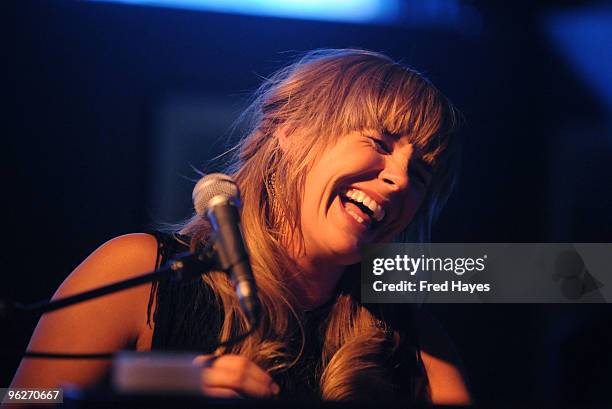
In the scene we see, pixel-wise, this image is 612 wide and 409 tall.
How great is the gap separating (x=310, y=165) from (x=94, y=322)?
704 mm

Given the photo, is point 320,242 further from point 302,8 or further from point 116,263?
point 302,8

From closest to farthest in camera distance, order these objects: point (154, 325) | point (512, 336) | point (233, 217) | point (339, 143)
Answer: point (233, 217)
point (154, 325)
point (339, 143)
point (512, 336)

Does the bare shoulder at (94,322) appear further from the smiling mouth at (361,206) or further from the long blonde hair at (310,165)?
the smiling mouth at (361,206)

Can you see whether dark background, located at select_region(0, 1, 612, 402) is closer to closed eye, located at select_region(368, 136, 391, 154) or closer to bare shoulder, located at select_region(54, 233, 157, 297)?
bare shoulder, located at select_region(54, 233, 157, 297)

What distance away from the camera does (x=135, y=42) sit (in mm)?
2146

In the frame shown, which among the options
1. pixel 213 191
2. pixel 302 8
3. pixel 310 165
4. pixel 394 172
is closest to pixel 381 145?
pixel 394 172

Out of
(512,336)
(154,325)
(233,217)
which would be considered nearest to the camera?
(233,217)

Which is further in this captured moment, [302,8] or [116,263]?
[302,8]

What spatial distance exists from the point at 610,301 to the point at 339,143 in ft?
3.30

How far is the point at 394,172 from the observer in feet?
6.42

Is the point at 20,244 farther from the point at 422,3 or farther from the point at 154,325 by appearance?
the point at 422,3

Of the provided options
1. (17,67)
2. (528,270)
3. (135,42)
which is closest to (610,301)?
(528,270)

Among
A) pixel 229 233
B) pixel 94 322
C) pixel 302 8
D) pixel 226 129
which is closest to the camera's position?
pixel 229 233

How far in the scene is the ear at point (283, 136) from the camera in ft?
6.57
